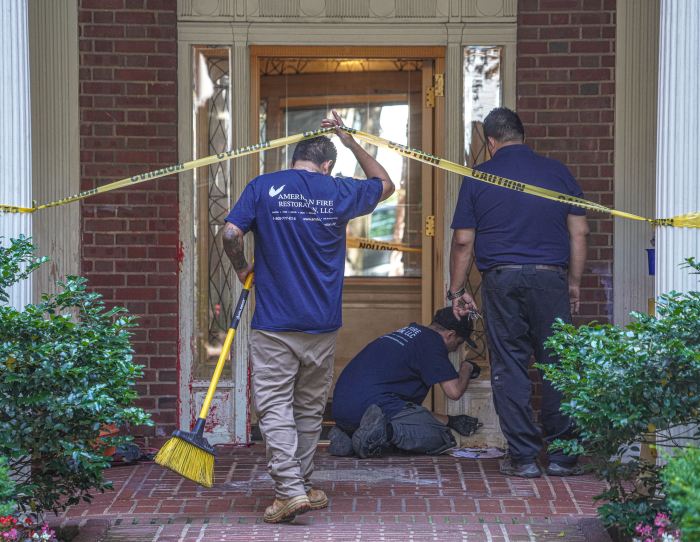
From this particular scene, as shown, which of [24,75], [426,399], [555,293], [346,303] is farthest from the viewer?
[346,303]

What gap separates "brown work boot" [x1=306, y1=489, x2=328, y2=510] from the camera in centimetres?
624

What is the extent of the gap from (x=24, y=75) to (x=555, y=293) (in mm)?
3233

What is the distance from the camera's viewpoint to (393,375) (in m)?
7.69

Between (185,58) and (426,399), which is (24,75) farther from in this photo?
(426,399)

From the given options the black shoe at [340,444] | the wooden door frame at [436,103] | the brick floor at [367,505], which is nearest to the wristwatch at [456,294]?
the wooden door frame at [436,103]

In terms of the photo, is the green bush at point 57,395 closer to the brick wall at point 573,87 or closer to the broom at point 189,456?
the broom at point 189,456

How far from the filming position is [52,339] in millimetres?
5355

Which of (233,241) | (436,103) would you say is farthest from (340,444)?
(436,103)

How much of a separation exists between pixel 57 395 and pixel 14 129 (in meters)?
1.70

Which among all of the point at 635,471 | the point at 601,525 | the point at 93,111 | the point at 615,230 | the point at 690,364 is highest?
the point at 93,111

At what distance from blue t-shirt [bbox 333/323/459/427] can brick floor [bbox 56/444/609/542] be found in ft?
1.13

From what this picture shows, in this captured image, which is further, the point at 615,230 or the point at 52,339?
the point at 615,230

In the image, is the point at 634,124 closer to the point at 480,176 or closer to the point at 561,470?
the point at 480,176

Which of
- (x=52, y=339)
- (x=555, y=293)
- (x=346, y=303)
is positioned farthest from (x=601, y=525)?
(x=346, y=303)
